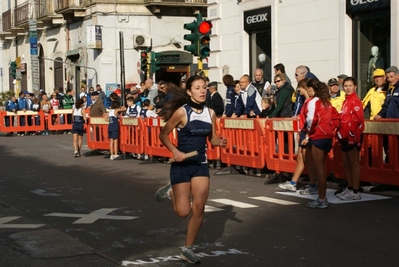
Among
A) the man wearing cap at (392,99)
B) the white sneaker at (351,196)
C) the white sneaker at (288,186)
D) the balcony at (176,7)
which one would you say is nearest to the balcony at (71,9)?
the balcony at (176,7)

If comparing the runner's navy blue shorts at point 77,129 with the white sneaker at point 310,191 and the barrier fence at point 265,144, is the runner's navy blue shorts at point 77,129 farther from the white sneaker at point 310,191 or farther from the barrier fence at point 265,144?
the white sneaker at point 310,191

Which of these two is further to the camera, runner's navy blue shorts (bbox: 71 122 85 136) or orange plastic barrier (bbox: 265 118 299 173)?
runner's navy blue shorts (bbox: 71 122 85 136)

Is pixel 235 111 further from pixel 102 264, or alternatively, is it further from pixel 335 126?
pixel 102 264

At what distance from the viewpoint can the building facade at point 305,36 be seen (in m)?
18.3

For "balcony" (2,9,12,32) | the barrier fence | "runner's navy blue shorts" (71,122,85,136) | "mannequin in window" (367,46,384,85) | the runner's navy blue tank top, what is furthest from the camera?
"balcony" (2,9,12,32)

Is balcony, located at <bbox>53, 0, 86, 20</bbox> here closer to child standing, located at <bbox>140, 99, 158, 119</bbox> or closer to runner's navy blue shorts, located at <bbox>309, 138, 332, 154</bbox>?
child standing, located at <bbox>140, 99, 158, 119</bbox>

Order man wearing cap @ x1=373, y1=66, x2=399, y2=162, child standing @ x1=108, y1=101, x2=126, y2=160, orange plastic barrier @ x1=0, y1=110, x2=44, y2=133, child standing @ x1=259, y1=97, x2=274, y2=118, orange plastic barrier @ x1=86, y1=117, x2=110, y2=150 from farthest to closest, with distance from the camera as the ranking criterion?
orange plastic barrier @ x1=0, y1=110, x2=44, y2=133
orange plastic barrier @ x1=86, y1=117, x2=110, y2=150
child standing @ x1=108, y1=101, x2=126, y2=160
child standing @ x1=259, y1=97, x2=274, y2=118
man wearing cap @ x1=373, y1=66, x2=399, y2=162

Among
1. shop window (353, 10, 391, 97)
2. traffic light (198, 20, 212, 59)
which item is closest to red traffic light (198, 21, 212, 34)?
traffic light (198, 20, 212, 59)

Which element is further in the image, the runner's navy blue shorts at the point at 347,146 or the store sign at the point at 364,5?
the store sign at the point at 364,5

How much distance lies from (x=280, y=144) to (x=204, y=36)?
551cm

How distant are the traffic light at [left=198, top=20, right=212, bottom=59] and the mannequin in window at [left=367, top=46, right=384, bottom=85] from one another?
147 inches

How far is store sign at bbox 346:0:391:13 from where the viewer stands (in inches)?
696

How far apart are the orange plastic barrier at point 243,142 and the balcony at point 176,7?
77.5 feet

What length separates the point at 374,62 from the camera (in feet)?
59.9
